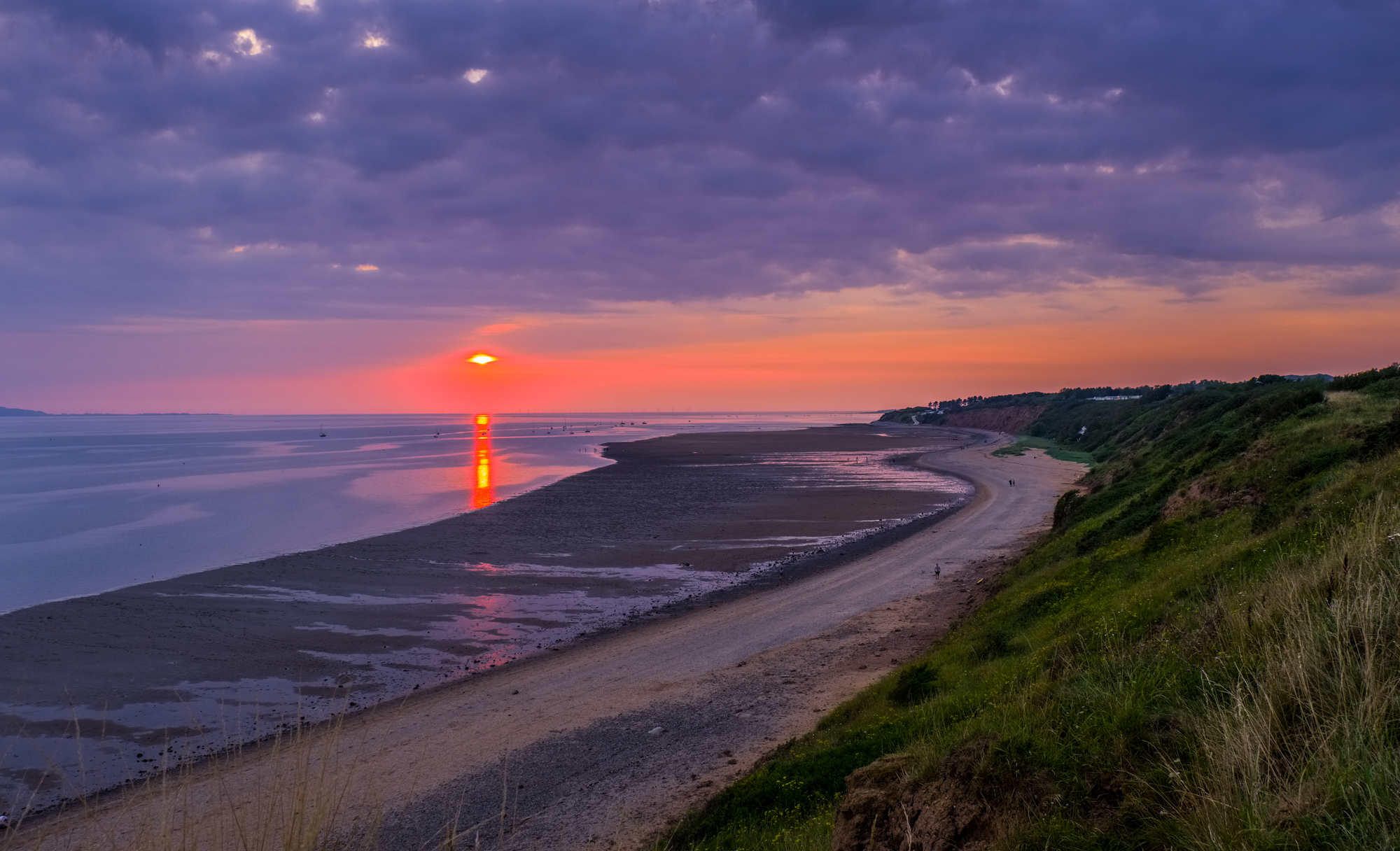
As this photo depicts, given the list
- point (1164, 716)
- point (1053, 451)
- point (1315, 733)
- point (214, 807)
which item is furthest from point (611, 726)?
point (1053, 451)

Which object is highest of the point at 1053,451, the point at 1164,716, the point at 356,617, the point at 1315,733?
the point at 1315,733

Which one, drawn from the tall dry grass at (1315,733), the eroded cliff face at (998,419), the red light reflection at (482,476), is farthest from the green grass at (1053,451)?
the tall dry grass at (1315,733)

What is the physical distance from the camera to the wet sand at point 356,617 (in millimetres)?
15055

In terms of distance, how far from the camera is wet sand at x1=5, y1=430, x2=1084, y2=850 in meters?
11.0

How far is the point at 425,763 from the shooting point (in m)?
13.0

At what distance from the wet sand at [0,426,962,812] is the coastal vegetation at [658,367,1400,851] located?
5377mm

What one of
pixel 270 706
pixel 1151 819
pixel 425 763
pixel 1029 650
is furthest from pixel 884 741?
pixel 270 706

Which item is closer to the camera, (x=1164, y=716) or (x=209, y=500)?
(x=1164, y=716)

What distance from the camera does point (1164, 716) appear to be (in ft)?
19.1

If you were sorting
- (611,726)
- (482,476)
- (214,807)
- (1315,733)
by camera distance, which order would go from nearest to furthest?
(1315,733) < (214,807) < (611,726) < (482,476)

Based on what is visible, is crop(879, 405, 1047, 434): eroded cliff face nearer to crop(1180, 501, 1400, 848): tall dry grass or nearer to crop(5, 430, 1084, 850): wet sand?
crop(5, 430, 1084, 850): wet sand

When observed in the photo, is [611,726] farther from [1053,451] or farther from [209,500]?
[1053,451]

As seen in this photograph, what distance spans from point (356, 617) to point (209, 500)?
34636 mm

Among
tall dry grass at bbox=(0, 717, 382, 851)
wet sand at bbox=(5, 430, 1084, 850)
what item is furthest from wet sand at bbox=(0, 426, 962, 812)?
wet sand at bbox=(5, 430, 1084, 850)
